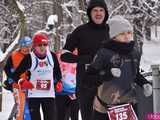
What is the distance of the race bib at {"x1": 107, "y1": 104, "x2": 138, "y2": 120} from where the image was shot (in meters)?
5.09

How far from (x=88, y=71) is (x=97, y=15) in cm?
132

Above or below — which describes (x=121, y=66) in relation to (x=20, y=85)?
above

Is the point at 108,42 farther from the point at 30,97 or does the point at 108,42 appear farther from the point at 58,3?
the point at 58,3

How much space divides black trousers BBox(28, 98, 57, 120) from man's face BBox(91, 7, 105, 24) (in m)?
1.62

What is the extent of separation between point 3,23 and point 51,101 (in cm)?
1894

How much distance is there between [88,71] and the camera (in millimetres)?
5191

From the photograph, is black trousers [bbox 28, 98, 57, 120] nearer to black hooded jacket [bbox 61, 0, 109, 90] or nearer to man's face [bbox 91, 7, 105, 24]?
black hooded jacket [bbox 61, 0, 109, 90]

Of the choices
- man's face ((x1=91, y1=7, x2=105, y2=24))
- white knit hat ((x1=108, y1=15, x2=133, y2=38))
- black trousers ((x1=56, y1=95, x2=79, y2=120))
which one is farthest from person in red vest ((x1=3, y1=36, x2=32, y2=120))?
A: white knit hat ((x1=108, y1=15, x2=133, y2=38))

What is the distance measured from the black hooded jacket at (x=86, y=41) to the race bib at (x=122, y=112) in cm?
123

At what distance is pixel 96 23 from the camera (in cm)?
640

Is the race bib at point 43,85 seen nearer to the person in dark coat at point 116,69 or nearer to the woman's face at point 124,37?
the person in dark coat at point 116,69

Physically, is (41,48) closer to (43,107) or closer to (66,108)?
(43,107)

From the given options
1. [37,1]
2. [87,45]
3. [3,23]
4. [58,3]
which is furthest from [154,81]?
[3,23]

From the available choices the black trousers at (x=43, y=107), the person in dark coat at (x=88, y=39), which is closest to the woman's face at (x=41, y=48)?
the black trousers at (x=43, y=107)
